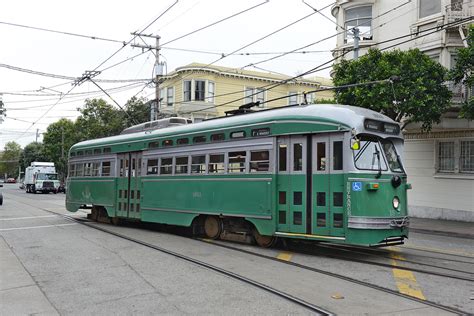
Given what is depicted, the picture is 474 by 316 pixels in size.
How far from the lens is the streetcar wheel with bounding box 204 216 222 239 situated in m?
12.1

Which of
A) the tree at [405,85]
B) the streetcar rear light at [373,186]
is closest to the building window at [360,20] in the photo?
the tree at [405,85]

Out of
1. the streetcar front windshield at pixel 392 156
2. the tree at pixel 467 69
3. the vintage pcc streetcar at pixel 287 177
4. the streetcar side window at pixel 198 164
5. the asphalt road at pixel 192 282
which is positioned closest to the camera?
the asphalt road at pixel 192 282

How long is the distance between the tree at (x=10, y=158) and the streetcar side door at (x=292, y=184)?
127 m

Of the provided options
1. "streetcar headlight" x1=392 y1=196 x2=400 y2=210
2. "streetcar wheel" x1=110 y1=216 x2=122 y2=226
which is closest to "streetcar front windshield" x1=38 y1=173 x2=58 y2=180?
"streetcar wheel" x1=110 y1=216 x2=122 y2=226

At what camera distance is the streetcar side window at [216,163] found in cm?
1176

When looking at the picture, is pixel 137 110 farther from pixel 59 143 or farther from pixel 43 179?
pixel 59 143

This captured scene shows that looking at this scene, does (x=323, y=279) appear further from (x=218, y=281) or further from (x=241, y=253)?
(x=241, y=253)

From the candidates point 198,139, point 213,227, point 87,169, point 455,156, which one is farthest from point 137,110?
point 213,227

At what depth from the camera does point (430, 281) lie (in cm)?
752

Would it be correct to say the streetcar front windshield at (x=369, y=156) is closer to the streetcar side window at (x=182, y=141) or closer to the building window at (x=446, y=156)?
the streetcar side window at (x=182, y=141)

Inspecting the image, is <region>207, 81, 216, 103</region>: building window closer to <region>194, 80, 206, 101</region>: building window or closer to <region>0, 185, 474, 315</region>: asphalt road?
<region>194, 80, 206, 101</region>: building window

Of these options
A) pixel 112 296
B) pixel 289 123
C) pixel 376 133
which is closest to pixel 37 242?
pixel 112 296

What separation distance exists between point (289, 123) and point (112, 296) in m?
5.33

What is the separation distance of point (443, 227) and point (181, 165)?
9973mm
